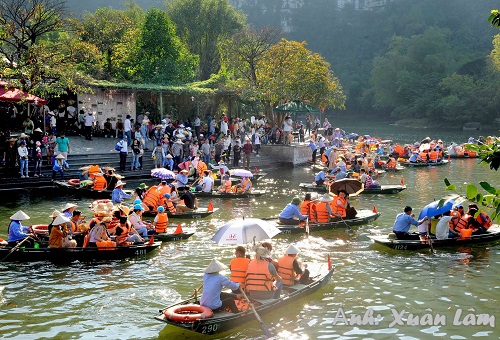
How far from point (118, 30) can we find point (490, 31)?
2917 inches

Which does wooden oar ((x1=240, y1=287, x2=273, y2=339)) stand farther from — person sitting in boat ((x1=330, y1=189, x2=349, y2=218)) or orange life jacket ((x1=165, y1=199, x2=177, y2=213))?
orange life jacket ((x1=165, y1=199, x2=177, y2=213))

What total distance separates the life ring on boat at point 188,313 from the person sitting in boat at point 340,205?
9.22 metres

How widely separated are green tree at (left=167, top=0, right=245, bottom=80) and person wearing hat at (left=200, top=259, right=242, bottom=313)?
51.5 m

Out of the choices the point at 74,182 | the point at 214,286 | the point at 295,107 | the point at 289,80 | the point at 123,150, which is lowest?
the point at 214,286

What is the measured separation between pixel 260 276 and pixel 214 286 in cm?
116

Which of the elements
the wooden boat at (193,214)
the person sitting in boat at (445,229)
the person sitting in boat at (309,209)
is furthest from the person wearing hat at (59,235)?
the person sitting in boat at (445,229)

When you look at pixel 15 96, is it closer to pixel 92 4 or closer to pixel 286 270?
pixel 286 270

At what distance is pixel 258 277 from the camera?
1205cm

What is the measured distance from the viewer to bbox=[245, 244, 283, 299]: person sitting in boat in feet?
39.3

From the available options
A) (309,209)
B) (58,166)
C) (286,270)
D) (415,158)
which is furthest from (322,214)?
(415,158)

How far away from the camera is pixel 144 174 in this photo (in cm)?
2927

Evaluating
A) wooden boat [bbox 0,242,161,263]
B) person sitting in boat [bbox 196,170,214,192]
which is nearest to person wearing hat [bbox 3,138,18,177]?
person sitting in boat [bbox 196,170,214,192]

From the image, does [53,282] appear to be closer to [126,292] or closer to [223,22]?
[126,292]

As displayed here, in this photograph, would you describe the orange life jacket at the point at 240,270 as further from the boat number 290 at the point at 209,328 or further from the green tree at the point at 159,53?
the green tree at the point at 159,53
